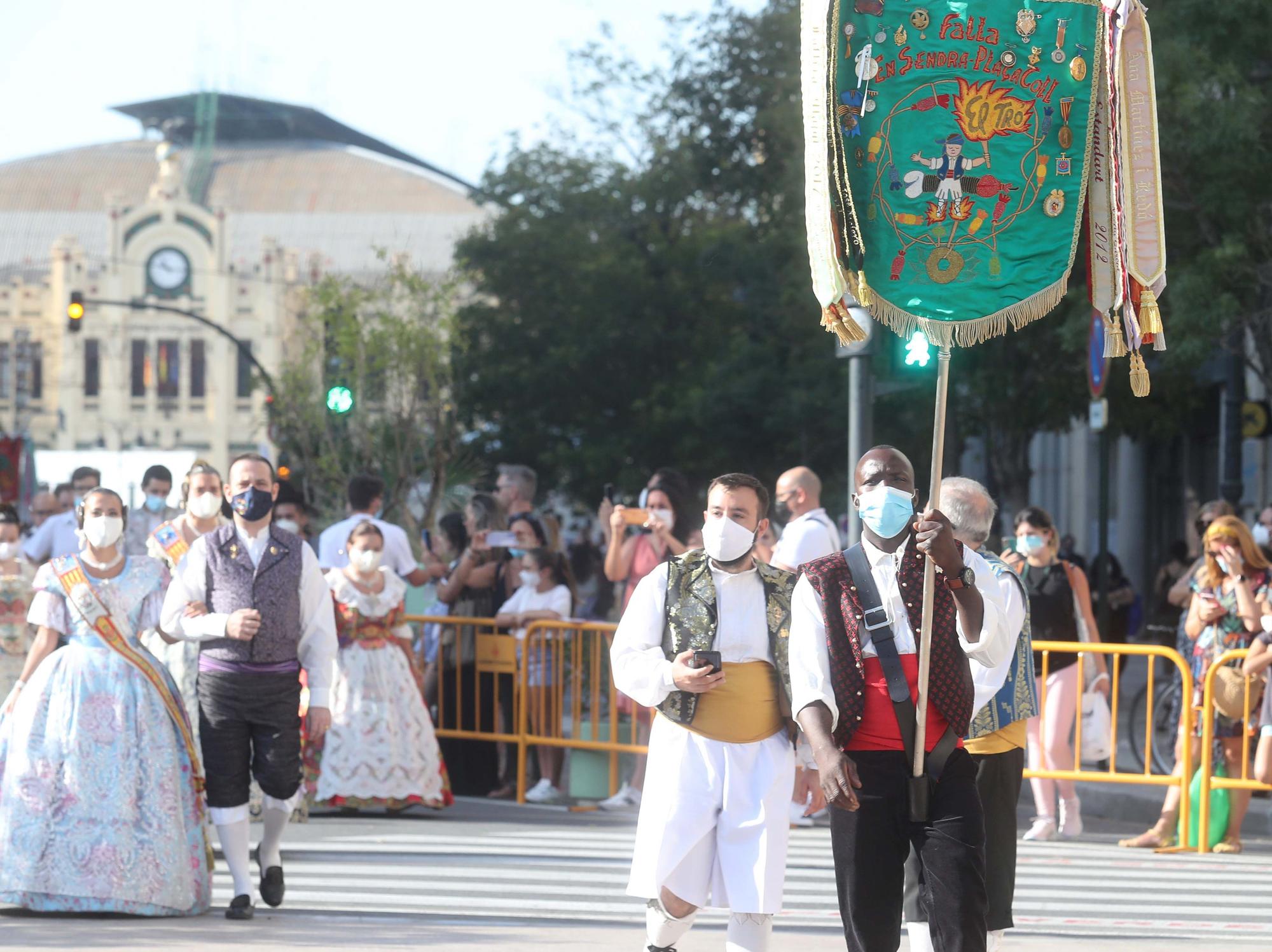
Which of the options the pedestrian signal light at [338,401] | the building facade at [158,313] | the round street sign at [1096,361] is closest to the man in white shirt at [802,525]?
the round street sign at [1096,361]

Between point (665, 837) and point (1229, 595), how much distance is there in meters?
5.56

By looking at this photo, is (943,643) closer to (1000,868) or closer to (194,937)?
(1000,868)

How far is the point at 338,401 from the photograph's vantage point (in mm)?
18219

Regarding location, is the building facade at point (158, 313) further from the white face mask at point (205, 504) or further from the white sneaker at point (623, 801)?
the white face mask at point (205, 504)

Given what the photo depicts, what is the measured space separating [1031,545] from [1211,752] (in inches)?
56.5

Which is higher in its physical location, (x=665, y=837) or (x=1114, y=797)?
(x=665, y=837)

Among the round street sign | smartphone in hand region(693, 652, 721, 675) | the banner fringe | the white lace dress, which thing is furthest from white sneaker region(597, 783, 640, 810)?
the banner fringe

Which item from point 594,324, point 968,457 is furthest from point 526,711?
point 968,457

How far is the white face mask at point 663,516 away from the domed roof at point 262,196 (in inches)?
3003

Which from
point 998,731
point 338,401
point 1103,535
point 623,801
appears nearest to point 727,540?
point 998,731

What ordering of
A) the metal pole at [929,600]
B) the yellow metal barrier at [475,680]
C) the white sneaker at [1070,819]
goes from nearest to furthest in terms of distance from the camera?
the metal pole at [929,600] < the white sneaker at [1070,819] < the yellow metal barrier at [475,680]

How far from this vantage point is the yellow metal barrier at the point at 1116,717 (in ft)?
35.3

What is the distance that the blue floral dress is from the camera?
8039 mm

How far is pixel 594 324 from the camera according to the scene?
39031 millimetres
